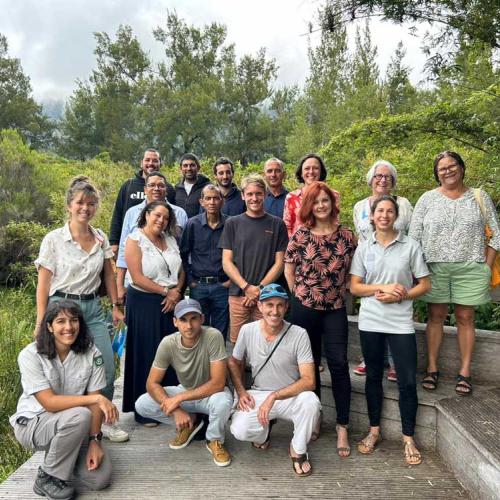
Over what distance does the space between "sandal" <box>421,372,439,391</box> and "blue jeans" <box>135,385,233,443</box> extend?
149 centimetres

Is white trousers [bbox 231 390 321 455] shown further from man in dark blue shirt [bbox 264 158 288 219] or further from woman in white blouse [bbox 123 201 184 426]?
man in dark blue shirt [bbox 264 158 288 219]

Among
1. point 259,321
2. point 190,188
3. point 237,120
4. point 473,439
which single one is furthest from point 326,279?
point 237,120

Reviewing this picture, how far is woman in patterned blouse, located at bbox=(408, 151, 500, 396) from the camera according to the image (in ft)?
→ 11.1

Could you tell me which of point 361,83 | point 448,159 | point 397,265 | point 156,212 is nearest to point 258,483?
point 397,265

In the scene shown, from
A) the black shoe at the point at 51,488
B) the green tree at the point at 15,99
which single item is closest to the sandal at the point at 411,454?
→ the black shoe at the point at 51,488

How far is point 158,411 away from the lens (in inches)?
138

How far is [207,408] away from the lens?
11.2 feet

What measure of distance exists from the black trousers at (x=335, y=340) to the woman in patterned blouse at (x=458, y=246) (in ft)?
2.23

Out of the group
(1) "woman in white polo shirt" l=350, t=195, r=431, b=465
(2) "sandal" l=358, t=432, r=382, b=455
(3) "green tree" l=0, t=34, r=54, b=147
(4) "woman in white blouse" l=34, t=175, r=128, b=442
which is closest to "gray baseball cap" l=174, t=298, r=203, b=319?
(4) "woman in white blouse" l=34, t=175, r=128, b=442

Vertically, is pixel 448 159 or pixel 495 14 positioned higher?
pixel 495 14

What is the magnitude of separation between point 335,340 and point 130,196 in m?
2.67

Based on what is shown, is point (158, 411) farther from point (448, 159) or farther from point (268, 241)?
point (448, 159)

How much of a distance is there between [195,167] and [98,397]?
294 centimetres

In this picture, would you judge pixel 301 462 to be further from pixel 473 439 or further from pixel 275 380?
pixel 473 439
